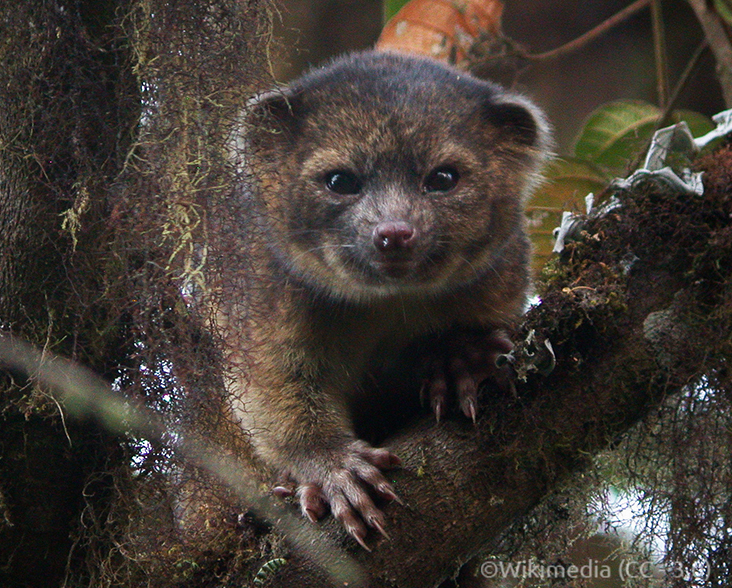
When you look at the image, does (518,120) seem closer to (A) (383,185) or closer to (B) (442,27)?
(A) (383,185)

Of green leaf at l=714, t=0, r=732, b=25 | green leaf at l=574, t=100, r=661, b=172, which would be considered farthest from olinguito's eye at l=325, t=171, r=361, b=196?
green leaf at l=714, t=0, r=732, b=25

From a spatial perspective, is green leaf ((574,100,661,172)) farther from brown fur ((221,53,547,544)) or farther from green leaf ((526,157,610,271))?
brown fur ((221,53,547,544))

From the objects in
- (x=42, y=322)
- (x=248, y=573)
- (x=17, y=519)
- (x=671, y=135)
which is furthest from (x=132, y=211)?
(x=671, y=135)

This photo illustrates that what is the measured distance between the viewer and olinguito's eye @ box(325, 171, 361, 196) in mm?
3092

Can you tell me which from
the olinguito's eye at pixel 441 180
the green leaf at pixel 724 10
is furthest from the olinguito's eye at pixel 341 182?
the green leaf at pixel 724 10

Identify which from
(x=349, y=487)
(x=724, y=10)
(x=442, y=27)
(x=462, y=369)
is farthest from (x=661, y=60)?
(x=349, y=487)

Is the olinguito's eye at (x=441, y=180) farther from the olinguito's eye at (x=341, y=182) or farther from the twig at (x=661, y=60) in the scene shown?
the twig at (x=661, y=60)

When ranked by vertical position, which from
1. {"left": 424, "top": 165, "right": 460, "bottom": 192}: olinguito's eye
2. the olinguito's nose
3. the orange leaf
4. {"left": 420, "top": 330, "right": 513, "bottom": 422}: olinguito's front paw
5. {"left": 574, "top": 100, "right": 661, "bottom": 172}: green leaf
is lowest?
{"left": 420, "top": 330, "right": 513, "bottom": 422}: olinguito's front paw

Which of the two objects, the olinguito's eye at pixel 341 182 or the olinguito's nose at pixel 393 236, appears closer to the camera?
the olinguito's nose at pixel 393 236

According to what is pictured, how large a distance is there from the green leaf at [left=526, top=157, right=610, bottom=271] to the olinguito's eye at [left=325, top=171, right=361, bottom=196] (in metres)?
1.25

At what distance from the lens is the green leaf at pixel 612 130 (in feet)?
15.2

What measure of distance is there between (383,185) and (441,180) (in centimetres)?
22

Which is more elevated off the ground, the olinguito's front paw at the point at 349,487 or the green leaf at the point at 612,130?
the green leaf at the point at 612,130

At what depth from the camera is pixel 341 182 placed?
3.10 metres
